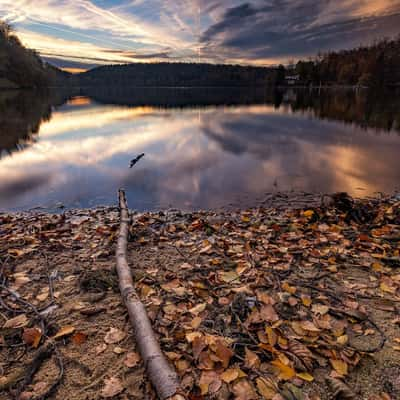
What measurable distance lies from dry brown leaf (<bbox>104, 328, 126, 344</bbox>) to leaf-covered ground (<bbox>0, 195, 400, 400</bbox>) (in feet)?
0.03

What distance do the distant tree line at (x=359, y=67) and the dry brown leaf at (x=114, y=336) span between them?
12491 cm

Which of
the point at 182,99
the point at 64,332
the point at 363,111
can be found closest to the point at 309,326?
the point at 64,332

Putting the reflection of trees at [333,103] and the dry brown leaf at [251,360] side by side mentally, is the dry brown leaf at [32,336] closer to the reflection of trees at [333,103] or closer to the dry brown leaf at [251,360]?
the dry brown leaf at [251,360]

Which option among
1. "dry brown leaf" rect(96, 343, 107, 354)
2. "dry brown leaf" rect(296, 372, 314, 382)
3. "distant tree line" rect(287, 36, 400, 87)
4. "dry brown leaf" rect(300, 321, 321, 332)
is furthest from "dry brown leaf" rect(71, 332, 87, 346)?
"distant tree line" rect(287, 36, 400, 87)

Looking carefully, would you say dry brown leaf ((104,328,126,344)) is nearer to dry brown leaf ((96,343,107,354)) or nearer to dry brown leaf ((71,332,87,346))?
dry brown leaf ((96,343,107,354))

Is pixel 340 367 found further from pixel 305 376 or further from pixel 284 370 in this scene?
pixel 284 370

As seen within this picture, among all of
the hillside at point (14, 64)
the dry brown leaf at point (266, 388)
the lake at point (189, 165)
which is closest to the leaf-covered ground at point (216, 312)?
the dry brown leaf at point (266, 388)

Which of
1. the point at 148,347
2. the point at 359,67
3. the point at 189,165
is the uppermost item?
the point at 359,67

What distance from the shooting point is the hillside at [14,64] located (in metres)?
76.8

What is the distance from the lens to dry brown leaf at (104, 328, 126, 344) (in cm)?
275

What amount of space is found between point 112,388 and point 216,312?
1321 mm

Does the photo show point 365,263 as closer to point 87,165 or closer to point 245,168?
point 245,168

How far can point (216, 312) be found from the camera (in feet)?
10.3

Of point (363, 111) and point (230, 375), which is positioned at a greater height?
point (363, 111)
